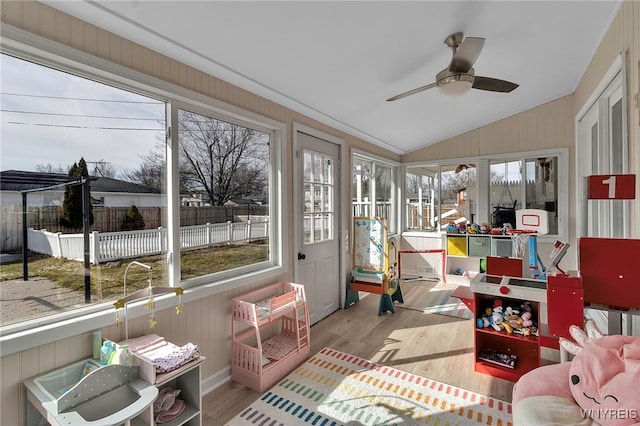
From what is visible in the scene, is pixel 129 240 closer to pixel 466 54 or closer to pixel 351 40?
pixel 351 40

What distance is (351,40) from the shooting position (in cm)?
211

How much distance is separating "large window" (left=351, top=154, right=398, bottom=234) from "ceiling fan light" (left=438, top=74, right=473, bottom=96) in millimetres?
1938

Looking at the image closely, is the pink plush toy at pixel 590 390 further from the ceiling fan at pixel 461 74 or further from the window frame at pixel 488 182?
the window frame at pixel 488 182

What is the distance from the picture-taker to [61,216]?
64.8 inches

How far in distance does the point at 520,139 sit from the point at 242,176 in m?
4.15

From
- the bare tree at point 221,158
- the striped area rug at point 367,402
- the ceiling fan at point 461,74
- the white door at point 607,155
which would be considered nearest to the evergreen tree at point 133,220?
the bare tree at point 221,158

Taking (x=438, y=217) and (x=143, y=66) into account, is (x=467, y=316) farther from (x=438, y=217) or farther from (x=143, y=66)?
(x=143, y=66)

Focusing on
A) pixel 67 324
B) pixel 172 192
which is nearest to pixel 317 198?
pixel 172 192

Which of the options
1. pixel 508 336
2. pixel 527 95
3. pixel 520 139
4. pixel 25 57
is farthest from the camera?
pixel 520 139

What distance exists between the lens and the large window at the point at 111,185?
1.50 metres

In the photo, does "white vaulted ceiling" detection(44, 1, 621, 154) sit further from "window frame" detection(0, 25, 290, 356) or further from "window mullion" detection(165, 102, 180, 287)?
"window mullion" detection(165, 102, 180, 287)

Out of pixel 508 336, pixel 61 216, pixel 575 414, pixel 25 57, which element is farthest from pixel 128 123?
pixel 508 336

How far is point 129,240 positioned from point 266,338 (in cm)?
147

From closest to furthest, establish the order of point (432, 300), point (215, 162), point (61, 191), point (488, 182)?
point (61, 191), point (215, 162), point (432, 300), point (488, 182)
